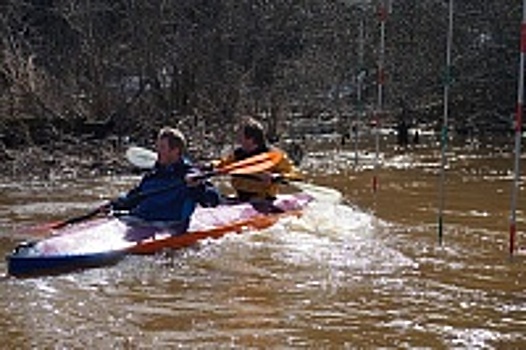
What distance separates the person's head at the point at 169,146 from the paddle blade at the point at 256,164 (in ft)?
2.48

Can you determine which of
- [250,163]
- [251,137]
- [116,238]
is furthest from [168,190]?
[251,137]

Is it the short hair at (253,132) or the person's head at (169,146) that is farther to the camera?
the short hair at (253,132)

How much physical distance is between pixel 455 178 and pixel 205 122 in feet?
17.9

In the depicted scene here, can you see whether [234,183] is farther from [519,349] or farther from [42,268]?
[519,349]

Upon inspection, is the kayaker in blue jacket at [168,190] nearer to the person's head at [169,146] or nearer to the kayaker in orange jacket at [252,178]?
the person's head at [169,146]

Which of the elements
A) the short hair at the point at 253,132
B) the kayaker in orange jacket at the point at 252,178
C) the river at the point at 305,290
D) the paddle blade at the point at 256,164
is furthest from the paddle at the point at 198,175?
the river at the point at 305,290

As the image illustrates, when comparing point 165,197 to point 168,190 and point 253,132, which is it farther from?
point 253,132

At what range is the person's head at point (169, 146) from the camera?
312 inches

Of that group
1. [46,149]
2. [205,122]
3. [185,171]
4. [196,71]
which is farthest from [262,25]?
[185,171]

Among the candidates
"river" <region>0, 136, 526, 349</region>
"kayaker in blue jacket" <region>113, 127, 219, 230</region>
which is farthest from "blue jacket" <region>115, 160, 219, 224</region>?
"river" <region>0, 136, 526, 349</region>

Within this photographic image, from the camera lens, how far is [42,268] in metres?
6.70

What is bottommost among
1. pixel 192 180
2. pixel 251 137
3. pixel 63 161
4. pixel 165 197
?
pixel 63 161

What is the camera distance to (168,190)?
7934 mm

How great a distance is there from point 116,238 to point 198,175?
102cm
